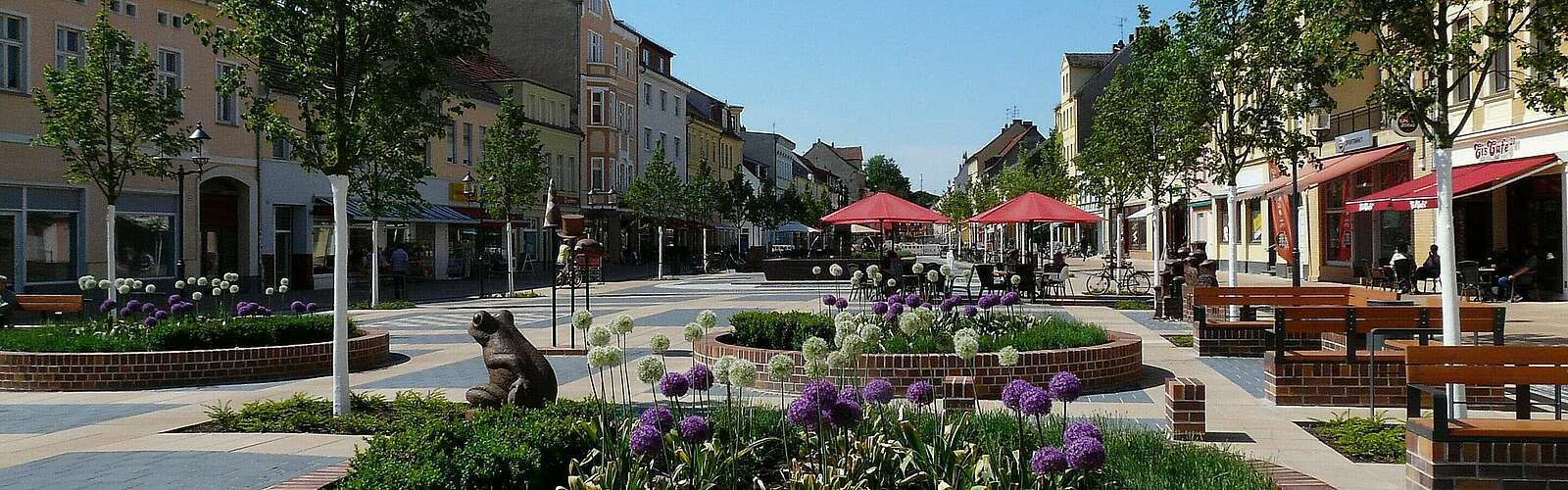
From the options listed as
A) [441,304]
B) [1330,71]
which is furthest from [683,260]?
[1330,71]

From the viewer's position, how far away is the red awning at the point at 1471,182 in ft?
70.9

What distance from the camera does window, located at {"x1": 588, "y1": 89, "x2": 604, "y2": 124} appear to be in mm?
56375

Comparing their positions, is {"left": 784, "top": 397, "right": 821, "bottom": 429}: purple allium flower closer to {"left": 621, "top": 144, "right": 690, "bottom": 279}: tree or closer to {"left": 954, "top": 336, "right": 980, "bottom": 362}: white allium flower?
{"left": 954, "top": 336, "right": 980, "bottom": 362}: white allium flower

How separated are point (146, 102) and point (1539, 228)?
26.2m

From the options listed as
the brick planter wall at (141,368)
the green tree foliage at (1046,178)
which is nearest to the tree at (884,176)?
Answer: the green tree foliage at (1046,178)

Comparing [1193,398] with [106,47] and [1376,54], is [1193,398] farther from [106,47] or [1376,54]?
[106,47]

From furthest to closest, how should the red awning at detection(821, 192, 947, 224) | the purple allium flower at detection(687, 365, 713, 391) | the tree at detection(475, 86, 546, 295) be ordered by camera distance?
the tree at detection(475, 86, 546, 295) < the red awning at detection(821, 192, 947, 224) < the purple allium flower at detection(687, 365, 713, 391)

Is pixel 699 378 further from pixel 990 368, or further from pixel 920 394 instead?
pixel 990 368

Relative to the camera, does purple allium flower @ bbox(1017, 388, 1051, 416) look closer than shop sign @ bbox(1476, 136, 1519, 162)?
Yes

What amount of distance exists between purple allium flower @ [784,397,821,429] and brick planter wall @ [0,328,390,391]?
8733mm

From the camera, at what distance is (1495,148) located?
77.0ft

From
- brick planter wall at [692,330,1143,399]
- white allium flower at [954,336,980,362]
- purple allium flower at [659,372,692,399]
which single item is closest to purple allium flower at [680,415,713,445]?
purple allium flower at [659,372,692,399]

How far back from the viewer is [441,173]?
42812mm

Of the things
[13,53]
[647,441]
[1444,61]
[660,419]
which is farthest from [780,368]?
[13,53]
